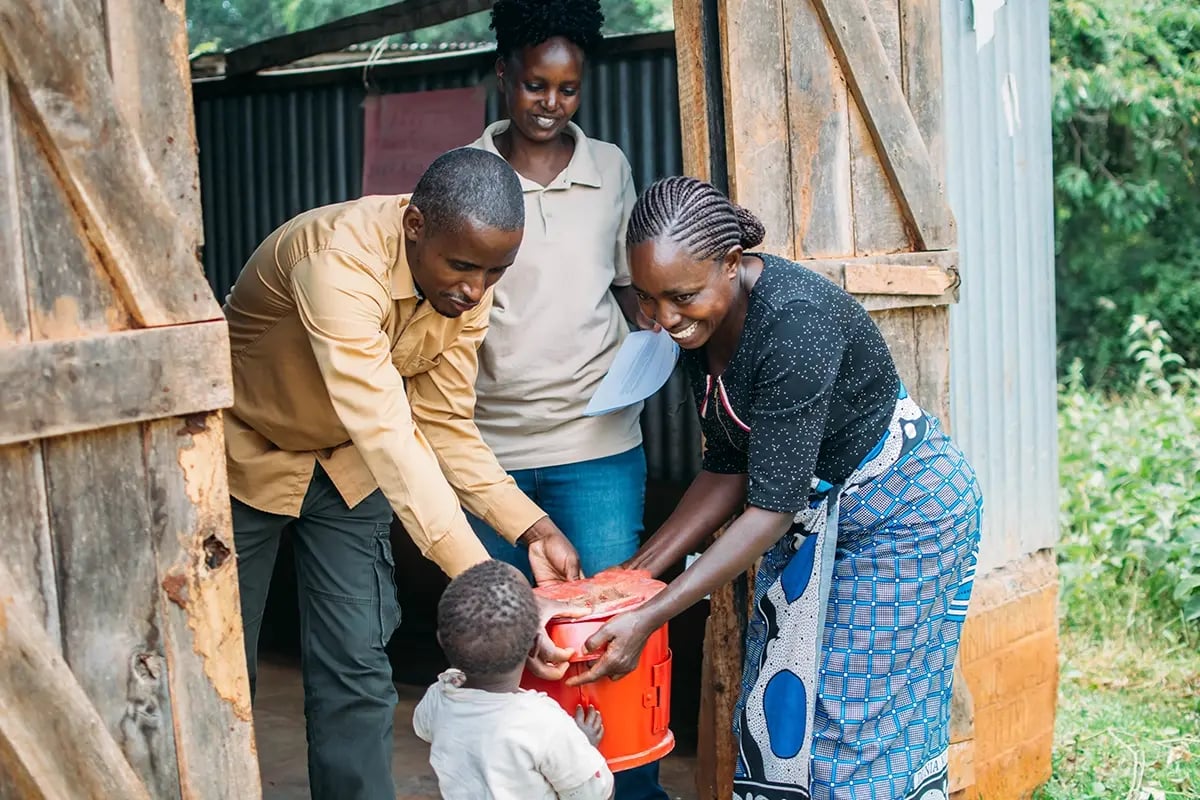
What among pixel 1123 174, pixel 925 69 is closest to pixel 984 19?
pixel 925 69

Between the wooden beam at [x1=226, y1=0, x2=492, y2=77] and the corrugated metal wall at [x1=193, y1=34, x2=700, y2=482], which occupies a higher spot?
the wooden beam at [x1=226, y1=0, x2=492, y2=77]

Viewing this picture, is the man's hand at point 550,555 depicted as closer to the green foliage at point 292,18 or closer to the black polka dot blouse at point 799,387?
the black polka dot blouse at point 799,387

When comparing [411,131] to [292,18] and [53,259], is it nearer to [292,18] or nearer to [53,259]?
[53,259]

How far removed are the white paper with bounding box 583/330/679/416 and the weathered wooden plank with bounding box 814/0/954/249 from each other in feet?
2.69

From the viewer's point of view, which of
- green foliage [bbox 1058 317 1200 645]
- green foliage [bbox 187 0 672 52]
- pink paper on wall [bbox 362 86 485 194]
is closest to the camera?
pink paper on wall [bbox 362 86 485 194]

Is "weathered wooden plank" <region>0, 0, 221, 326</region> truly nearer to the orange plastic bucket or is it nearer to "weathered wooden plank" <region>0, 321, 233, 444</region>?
"weathered wooden plank" <region>0, 321, 233, 444</region>

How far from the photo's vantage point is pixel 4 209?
213 cm

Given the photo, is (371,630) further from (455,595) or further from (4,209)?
(4,209)

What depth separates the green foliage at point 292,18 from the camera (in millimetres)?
8852

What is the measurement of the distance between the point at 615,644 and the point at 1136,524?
4.39 m

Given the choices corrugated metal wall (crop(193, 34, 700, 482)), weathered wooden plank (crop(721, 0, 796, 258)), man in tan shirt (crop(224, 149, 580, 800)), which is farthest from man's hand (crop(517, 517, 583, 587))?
corrugated metal wall (crop(193, 34, 700, 482))

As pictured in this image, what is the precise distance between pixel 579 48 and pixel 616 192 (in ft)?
1.31

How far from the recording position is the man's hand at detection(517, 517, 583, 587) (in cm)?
324

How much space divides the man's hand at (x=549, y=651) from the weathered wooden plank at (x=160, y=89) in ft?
3.27
